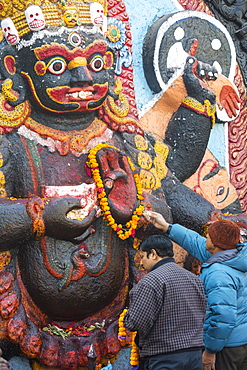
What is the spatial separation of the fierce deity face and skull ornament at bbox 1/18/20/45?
9 centimetres

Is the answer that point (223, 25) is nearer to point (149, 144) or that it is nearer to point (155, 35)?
point (155, 35)

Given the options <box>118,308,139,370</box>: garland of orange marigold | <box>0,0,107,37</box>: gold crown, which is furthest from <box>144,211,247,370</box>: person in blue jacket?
<box>0,0,107,37</box>: gold crown

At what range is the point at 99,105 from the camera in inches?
178

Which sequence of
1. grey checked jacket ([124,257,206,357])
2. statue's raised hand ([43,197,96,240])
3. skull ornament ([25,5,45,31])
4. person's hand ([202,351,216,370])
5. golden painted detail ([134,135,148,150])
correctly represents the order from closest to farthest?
grey checked jacket ([124,257,206,357])
person's hand ([202,351,216,370])
statue's raised hand ([43,197,96,240])
skull ornament ([25,5,45,31])
golden painted detail ([134,135,148,150])

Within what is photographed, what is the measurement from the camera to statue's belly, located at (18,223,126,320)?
4277mm

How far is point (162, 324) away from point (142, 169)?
164 centimetres

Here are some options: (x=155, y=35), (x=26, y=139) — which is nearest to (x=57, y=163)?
(x=26, y=139)

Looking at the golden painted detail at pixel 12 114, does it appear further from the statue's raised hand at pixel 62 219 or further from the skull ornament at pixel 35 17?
the statue's raised hand at pixel 62 219

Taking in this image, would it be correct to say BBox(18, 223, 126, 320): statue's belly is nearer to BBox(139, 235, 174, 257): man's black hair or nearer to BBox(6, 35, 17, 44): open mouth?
BBox(139, 235, 174, 257): man's black hair

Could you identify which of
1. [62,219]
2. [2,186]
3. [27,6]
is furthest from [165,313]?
A: [27,6]

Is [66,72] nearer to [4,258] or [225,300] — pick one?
[4,258]

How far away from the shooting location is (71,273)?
431 cm

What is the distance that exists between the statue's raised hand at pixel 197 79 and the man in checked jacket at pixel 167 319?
2.08m

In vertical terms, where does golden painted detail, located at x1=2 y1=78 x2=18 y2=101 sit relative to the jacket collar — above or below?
above
